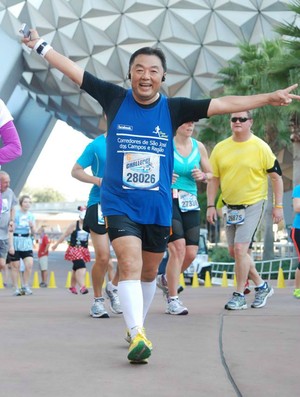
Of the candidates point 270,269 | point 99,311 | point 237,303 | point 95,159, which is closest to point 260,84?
point 270,269

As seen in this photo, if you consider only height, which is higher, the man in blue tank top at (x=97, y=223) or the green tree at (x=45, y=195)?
the green tree at (x=45, y=195)

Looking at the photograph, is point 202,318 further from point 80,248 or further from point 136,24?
point 136,24

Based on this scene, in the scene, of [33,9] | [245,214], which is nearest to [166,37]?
[33,9]

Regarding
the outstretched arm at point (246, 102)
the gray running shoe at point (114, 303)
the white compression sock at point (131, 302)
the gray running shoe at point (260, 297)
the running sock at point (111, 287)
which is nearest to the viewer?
the white compression sock at point (131, 302)

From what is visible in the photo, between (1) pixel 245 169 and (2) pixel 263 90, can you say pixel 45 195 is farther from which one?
(1) pixel 245 169

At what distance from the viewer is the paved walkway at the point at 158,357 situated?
4.34 m

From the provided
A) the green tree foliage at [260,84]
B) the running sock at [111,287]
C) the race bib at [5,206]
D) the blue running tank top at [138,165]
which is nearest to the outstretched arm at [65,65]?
the blue running tank top at [138,165]

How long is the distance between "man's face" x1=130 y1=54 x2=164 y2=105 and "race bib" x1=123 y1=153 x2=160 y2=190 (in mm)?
380

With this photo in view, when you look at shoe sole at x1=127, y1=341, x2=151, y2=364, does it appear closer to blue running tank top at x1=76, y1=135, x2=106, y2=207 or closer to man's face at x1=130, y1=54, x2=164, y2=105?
man's face at x1=130, y1=54, x2=164, y2=105

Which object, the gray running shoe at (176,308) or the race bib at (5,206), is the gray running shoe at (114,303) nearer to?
the gray running shoe at (176,308)

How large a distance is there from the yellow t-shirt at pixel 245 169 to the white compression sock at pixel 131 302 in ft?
12.4

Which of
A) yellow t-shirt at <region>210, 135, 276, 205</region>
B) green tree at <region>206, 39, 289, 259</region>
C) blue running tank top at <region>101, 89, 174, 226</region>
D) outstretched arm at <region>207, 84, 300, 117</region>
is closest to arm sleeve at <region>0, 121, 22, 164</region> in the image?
blue running tank top at <region>101, 89, 174, 226</region>

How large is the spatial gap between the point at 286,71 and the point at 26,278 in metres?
9.32

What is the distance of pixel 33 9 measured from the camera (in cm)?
4728
